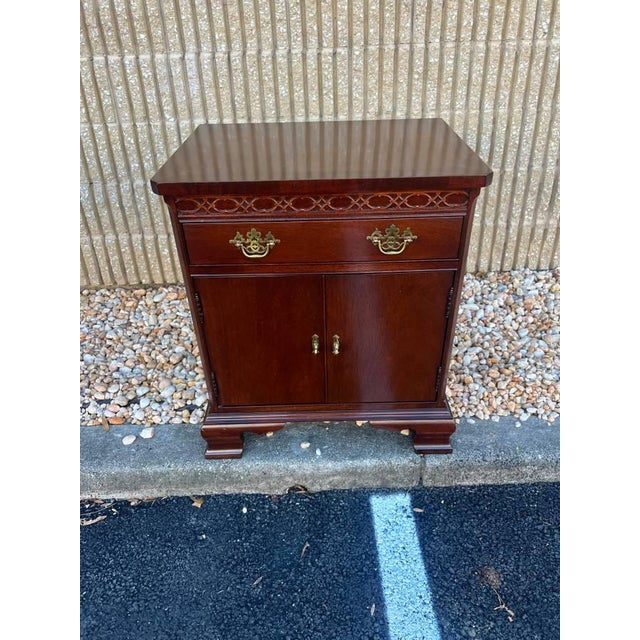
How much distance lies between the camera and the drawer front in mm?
1530

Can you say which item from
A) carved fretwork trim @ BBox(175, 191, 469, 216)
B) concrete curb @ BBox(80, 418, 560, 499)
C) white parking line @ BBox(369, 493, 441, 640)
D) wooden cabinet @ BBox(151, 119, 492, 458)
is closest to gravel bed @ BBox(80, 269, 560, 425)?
concrete curb @ BBox(80, 418, 560, 499)

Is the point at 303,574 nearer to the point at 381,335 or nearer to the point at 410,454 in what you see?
the point at 410,454

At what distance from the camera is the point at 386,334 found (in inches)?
68.7

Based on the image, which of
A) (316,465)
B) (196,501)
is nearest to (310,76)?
(316,465)

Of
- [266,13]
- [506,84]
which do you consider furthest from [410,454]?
[266,13]

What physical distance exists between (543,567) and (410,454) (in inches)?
22.0

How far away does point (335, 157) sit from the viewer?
1.62 meters

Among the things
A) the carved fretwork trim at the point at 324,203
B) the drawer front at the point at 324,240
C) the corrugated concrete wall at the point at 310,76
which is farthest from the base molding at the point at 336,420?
the corrugated concrete wall at the point at 310,76

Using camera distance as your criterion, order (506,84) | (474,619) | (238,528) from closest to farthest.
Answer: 1. (474,619)
2. (238,528)
3. (506,84)

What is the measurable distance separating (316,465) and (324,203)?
3.27 ft

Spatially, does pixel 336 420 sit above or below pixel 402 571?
above

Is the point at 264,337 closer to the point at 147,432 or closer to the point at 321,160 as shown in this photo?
the point at 321,160

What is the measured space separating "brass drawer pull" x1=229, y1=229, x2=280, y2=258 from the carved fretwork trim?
0.22 feet

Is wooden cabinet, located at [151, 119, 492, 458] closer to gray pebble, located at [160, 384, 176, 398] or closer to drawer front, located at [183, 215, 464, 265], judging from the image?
drawer front, located at [183, 215, 464, 265]
